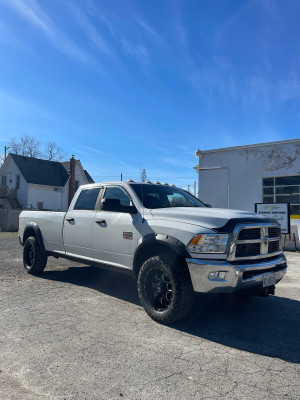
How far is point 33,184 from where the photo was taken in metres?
37.2

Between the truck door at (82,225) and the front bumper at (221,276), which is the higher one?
the truck door at (82,225)

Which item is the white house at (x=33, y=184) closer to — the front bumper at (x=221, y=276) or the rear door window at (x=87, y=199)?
the rear door window at (x=87, y=199)

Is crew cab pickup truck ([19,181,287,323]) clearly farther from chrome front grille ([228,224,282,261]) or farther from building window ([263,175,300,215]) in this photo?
building window ([263,175,300,215])

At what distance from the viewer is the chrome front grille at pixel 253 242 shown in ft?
12.6

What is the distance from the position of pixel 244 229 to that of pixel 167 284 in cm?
120

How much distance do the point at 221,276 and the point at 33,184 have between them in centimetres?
3656

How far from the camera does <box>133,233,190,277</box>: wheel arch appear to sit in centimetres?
395

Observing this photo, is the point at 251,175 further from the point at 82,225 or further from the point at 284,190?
the point at 82,225

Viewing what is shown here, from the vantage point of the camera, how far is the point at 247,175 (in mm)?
14766

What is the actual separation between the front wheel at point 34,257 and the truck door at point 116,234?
2.04 metres

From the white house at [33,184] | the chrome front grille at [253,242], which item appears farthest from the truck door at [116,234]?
the white house at [33,184]

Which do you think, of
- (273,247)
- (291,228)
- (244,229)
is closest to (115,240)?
(244,229)

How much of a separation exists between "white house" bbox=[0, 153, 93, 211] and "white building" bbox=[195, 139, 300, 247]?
22.3 m

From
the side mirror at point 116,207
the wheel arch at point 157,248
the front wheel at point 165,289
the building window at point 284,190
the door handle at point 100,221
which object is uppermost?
the building window at point 284,190
